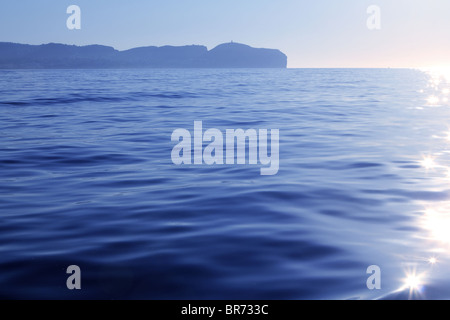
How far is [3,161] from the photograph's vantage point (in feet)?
35.9

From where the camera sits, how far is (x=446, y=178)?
9.13 meters

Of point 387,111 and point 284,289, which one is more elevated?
point 387,111

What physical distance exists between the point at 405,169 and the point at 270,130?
700 cm

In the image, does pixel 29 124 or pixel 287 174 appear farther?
pixel 29 124

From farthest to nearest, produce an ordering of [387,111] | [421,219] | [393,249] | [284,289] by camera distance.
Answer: [387,111] < [421,219] < [393,249] < [284,289]

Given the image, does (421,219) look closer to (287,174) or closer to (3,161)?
(287,174)

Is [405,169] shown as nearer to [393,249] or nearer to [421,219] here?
[421,219]

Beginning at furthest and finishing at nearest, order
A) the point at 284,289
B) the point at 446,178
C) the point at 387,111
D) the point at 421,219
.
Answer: the point at 387,111 < the point at 446,178 < the point at 421,219 < the point at 284,289

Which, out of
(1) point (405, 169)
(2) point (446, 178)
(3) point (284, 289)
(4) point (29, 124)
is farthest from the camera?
(4) point (29, 124)

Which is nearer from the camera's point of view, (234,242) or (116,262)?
(116,262)

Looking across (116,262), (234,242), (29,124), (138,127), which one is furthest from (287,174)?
(29,124)

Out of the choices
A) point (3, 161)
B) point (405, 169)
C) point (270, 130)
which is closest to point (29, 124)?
point (3, 161)
